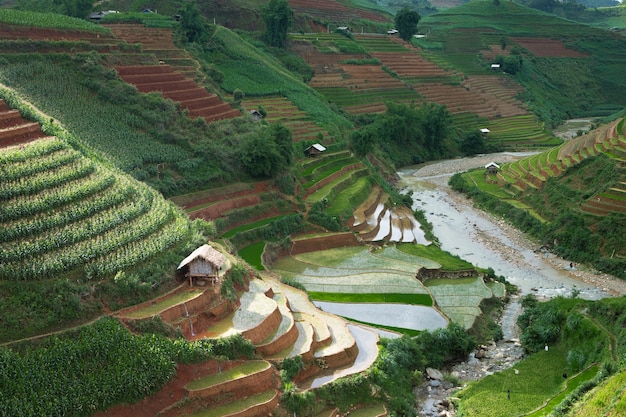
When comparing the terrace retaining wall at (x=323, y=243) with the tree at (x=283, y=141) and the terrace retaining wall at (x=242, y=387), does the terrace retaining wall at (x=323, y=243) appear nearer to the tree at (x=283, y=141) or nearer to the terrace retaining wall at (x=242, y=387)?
the tree at (x=283, y=141)

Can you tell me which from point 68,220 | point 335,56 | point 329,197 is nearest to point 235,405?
point 68,220

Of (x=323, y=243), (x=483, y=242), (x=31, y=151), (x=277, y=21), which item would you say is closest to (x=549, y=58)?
(x=277, y=21)

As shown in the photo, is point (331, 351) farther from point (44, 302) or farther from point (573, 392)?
point (44, 302)

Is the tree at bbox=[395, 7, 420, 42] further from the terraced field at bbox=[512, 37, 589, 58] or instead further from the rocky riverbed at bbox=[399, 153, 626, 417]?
the rocky riverbed at bbox=[399, 153, 626, 417]

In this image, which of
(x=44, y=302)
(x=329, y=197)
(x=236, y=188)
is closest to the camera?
(x=44, y=302)

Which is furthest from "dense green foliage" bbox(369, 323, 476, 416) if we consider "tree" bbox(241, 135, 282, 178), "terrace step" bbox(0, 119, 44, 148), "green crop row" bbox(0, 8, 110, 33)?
"green crop row" bbox(0, 8, 110, 33)

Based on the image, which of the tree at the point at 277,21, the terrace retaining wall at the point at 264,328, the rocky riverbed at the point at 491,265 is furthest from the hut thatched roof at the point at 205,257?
the tree at the point at 277,21
